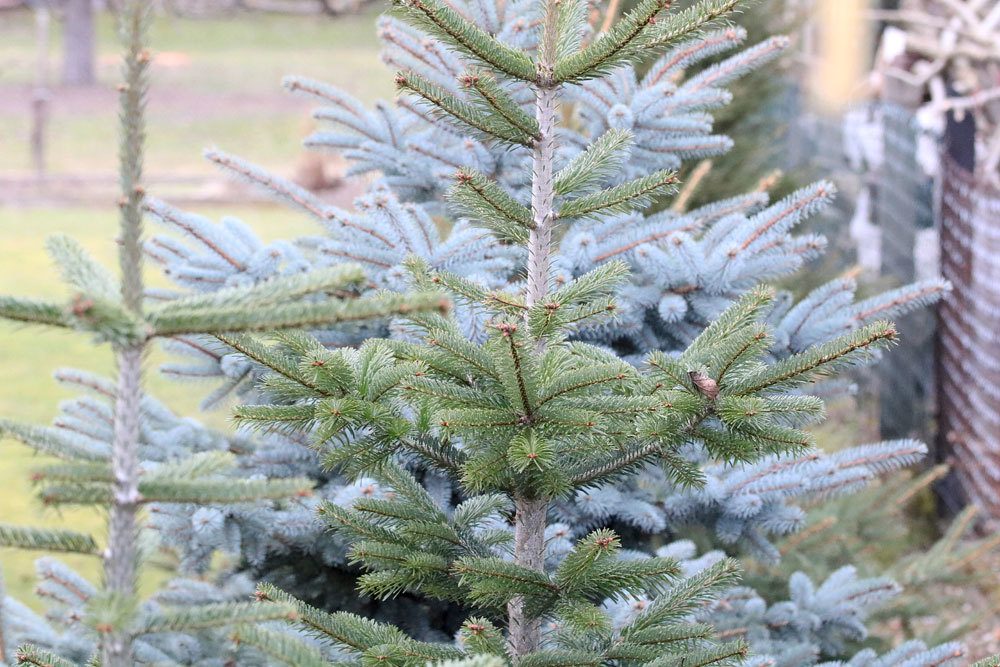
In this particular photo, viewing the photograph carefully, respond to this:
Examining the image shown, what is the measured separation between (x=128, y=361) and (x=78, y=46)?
2574cm

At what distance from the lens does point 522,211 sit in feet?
5.71

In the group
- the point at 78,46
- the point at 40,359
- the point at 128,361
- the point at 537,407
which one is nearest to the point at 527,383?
Result: the point at 537,407

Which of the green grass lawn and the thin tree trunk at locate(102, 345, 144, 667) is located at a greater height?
the green grass lawn

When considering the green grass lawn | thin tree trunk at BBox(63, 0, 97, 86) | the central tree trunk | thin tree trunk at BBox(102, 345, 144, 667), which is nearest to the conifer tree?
the central tree trunk

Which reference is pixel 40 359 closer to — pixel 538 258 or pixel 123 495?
pixel 538 258

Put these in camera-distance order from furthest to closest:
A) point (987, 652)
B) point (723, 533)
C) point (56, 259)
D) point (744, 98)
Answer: point (744, 98) → point (987, 652) → point (723, 533) → point (56, 259)

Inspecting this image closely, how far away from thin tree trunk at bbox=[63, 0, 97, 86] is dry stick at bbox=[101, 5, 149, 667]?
2554 centimetres

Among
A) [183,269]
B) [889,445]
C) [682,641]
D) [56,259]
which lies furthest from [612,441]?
[183,269]

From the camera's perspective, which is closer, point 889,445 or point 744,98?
point 889,445

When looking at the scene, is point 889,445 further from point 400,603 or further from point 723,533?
point 400,603

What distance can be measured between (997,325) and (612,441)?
155 inches

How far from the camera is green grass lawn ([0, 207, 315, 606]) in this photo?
5218 mm

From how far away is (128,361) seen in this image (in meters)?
1.22

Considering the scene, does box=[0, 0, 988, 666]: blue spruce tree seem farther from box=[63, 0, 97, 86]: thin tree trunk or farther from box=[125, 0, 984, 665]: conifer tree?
box=[63, 0, 97, 86]: thin tree trunk
